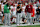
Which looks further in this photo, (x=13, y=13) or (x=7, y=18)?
(x=13, y=13)

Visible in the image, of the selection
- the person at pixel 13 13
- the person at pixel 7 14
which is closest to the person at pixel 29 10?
the person at pixel 13 13

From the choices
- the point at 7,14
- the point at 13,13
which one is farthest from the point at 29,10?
the point at 7,14

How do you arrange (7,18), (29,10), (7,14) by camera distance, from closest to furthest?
(7,14)
(7,18)
(29,10)

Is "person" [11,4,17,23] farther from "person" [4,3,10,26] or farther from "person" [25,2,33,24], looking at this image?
"person" [25,2,33,24]

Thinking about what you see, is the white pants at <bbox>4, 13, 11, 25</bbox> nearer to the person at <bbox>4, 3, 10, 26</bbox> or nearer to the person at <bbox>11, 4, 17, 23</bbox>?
the person at <bbox>4, 3, 10, 26</bbox>

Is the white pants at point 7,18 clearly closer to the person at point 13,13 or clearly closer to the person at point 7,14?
the person at point 7,14

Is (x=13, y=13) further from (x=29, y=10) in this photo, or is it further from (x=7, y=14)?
(x=29, y=10)

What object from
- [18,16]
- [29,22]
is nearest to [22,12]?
[18,16]

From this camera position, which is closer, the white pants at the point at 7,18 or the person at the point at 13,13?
the white pants at the point at 7,18

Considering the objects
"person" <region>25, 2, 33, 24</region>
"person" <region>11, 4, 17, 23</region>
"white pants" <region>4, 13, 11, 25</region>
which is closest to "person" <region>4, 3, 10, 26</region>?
"white pants" <region>4, 13, 11, 25</region>

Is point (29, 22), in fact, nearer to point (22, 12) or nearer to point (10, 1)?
point (22, 12)

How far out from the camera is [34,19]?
24.7ft

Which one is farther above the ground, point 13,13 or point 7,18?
point 13,13

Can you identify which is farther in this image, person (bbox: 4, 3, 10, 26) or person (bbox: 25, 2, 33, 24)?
person (bbox: 25, 2, 33, 24)
